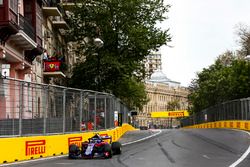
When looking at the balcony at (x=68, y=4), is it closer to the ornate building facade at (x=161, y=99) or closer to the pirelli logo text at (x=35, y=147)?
the pirelli logo text at (x=35, y=147)

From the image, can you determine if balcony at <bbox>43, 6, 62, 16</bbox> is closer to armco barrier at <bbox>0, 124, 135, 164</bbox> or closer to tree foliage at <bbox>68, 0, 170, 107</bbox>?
tree foliage at <bbox>68, 0, 170, 107</bbox>

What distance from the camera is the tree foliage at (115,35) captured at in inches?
1799

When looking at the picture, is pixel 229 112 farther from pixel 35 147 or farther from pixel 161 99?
pixel 161 99

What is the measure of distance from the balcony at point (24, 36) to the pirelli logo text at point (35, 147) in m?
11.1

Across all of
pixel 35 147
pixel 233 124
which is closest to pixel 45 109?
pixel 35 147

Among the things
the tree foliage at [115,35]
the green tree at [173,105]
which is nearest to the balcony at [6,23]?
the tree foliage at [115,35]

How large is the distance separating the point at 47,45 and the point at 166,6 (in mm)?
12852

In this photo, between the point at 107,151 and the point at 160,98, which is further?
the point at 160,98

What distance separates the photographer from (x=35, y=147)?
60.4ft

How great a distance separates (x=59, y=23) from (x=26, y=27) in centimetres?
1379

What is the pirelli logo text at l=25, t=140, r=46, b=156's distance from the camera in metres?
17.9

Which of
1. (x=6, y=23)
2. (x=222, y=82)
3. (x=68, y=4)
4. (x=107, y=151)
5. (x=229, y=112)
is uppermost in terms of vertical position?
(x=68, y=4)

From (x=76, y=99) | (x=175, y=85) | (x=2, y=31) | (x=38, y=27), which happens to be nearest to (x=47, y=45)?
(x=38, y=27)

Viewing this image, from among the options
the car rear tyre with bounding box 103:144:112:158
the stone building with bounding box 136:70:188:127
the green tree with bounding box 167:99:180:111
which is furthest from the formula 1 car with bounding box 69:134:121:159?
the green tree with bounding box 167:99:180:111
